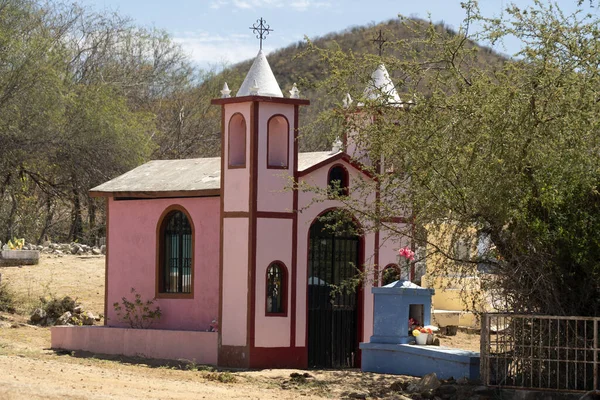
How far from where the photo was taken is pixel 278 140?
67.6ft

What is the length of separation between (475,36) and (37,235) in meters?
26.8

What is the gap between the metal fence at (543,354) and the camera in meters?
14.6

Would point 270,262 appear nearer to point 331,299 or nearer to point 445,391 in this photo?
point 331,299

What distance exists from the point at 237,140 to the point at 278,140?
797mm

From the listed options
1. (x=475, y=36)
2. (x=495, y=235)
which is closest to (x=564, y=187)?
(x=495, y=235)

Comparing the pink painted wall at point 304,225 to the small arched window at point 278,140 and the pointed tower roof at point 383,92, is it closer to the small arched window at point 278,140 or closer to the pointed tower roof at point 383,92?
the small arched window at point 278,140

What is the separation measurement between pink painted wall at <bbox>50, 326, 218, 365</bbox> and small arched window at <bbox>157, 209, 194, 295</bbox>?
3.47 ft

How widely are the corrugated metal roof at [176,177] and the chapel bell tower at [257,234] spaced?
69cm

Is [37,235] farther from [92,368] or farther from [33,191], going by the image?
[92,368]

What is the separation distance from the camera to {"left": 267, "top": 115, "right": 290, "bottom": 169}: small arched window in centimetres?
2017

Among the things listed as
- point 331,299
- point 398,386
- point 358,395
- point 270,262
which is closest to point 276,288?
point 270,262

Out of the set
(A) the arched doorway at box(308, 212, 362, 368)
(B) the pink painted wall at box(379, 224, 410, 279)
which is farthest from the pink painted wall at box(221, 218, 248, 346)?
(B) the pink painted wall at box(379, 224, 410, 279)

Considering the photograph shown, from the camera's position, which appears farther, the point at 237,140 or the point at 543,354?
the point at 237,140

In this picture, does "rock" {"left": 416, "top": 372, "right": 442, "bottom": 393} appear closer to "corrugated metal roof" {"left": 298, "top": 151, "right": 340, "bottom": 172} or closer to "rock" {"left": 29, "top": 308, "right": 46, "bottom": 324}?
"corrugated metal roof" {"left": 298, "top": 151, "right": 340, "bottom": 172}
